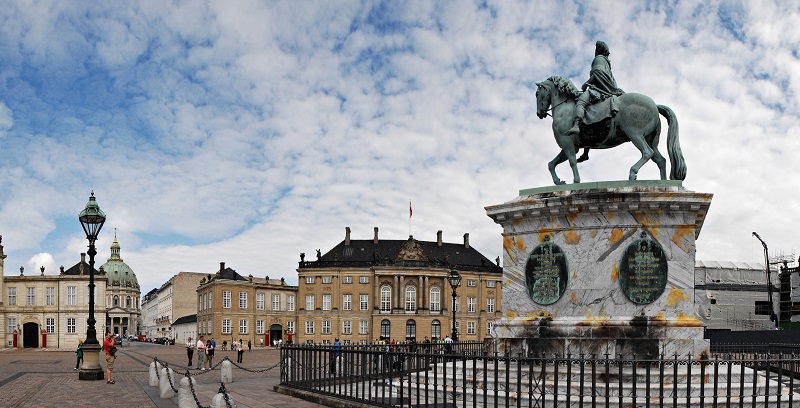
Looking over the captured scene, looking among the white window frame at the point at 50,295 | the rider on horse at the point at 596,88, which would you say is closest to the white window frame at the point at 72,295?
the white window frame at the point at 50,295

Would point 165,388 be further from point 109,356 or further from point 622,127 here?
point 622,127

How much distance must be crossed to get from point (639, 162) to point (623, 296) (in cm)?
284

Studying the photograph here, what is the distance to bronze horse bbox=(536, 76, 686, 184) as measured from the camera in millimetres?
14914

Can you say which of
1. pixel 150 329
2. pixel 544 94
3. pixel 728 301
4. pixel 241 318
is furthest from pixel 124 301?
pixel 544 94

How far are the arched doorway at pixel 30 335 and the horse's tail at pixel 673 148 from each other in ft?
259

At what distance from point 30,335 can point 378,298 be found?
40090 millimetres

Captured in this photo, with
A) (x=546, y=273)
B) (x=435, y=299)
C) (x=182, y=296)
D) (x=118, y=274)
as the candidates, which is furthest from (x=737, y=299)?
(x=118, y=274)

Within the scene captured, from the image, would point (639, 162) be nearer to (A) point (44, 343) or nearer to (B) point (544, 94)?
(B) point (544, 94)

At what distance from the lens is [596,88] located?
1541 cm

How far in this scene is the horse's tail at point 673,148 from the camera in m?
14.9

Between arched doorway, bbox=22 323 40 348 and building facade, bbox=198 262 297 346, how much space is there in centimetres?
1946

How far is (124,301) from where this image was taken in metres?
194

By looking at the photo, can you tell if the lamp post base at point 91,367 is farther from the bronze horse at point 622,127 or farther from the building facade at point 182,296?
Result: the building facade at point 182,296

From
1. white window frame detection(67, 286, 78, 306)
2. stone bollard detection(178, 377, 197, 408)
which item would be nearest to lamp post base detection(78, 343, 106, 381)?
stone bollard detection(178, 377, 197, 408)
